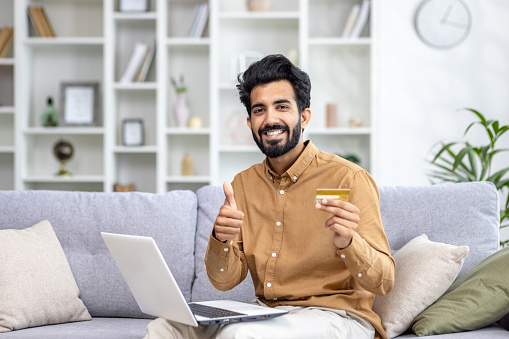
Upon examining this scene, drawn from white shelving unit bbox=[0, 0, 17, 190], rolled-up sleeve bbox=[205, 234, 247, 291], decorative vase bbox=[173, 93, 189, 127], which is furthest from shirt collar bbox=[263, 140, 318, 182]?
white shelving unit bbox=[0, 0, 17, 190]

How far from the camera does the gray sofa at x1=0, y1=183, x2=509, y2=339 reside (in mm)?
2031

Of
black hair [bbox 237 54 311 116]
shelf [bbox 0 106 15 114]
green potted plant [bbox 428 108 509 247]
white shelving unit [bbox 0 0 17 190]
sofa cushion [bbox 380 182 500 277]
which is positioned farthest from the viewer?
white shelving unit [bbox 0 0 17 190]

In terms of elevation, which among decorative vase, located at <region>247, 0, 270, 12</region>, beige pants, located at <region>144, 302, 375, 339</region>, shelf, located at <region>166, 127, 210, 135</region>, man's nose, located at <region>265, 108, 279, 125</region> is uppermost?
decorative vase, located at <region>247, 0, 270, 12</region>

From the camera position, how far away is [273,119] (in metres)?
1.68

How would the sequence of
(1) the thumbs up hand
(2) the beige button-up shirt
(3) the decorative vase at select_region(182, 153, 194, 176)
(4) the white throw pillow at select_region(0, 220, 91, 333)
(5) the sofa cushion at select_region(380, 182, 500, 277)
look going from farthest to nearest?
(3) the decorative vase at select_region(182, 153, 194, 176) < (5) the sofa cushion at select_region(380, 182, 500, 277) < (4) the white throw pillow at select_region(0, 220, 91, 333) < (2) the beige button-up shirt < (1) the thumbs up hand

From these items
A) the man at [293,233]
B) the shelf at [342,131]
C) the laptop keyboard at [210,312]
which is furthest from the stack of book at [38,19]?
the laptop keyboard at [210,312]

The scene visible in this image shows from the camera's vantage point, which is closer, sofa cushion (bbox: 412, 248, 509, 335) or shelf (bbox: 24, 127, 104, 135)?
sofa cushion (bbox: 412, 248, 509, 335)

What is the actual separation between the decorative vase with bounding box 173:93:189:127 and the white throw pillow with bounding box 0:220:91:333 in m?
2.15

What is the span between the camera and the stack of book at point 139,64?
4.10m

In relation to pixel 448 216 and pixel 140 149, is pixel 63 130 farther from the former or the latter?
pixel 448 216

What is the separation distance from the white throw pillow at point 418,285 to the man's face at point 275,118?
1.79 ft

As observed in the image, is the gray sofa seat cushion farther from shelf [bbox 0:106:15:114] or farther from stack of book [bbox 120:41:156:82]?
shelf [bbox 0:106:15:114]

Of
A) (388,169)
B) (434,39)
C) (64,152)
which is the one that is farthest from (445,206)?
(64,152)

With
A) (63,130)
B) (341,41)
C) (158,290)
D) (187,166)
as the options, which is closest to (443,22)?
(341,41)
